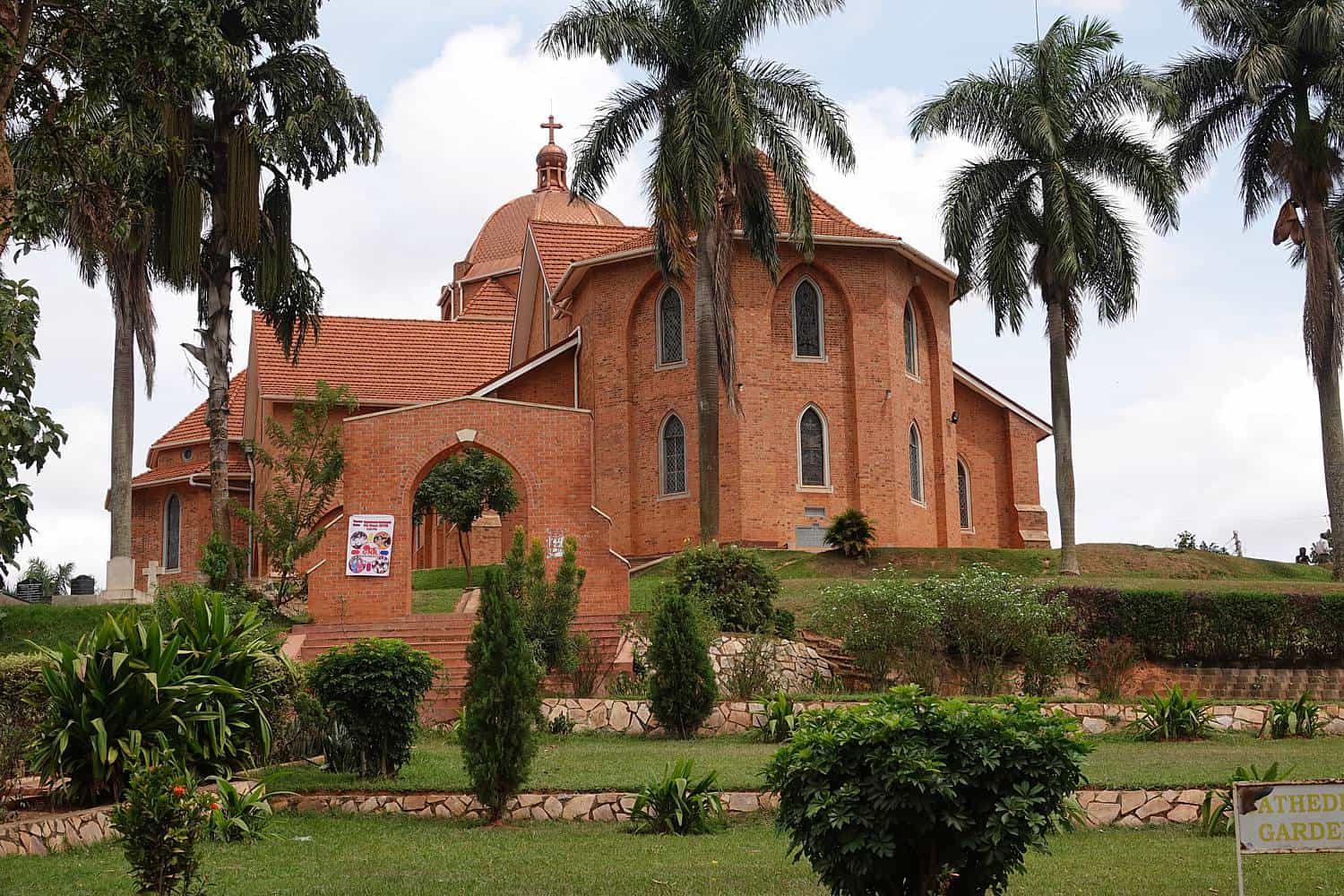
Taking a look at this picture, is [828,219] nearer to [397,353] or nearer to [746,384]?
[746,384]

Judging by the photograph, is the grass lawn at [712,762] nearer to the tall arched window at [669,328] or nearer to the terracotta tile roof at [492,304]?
the tall arched window at [669,328]

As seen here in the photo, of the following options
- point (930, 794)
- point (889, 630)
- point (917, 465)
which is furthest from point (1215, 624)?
point (930, 794)

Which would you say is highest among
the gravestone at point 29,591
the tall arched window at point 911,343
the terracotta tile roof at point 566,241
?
the terracotta tile roof at point 566,241

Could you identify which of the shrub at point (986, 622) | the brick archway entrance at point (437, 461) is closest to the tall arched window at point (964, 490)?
the brick archway entrance at point (437, 461)

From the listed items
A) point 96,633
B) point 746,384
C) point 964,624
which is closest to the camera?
point 96,633

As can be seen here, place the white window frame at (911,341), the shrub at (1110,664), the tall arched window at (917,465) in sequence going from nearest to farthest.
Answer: the shrub at (1110,664)
the tall arched window at (917,465)
the white window frame at (911,341)

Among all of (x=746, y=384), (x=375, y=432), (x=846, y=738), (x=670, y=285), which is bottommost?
(x=846, y=738)

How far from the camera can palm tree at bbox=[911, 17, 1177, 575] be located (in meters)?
29.2

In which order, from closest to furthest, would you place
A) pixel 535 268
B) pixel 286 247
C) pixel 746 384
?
pixel 286 247 < pixel 746 384 < pixel 535 268

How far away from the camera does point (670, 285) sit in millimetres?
33781

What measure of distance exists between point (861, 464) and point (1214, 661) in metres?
11.2

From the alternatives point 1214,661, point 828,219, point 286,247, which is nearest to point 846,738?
point 1214,661

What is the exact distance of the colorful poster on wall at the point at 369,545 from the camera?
24094 mm

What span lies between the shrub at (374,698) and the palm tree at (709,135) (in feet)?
41.4
